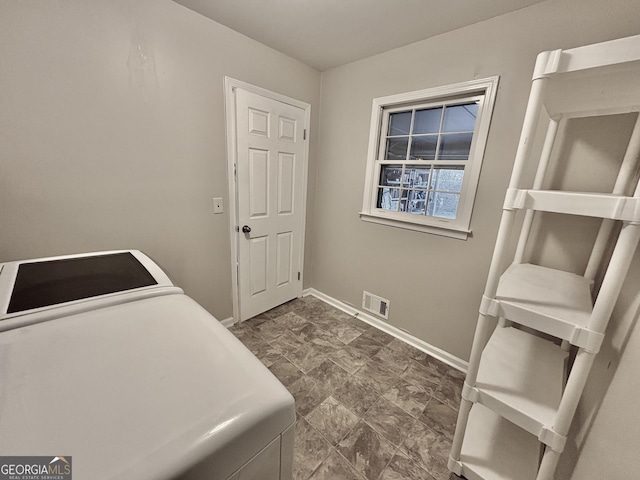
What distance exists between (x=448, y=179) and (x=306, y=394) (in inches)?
71.4

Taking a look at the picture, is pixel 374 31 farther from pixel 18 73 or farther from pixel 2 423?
pixel 2 423

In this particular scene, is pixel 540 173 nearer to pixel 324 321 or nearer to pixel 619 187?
pixel 619 187

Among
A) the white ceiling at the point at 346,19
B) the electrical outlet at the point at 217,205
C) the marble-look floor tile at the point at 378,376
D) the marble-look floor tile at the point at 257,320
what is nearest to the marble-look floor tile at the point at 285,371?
the marble-look floor tile at the point at 378,376

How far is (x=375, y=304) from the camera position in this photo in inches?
91.7

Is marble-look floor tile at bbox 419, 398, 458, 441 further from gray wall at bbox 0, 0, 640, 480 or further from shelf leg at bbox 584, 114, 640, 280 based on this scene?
shelf leg at bbox 584, 114, 640, 280

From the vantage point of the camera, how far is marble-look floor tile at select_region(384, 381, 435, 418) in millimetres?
1518

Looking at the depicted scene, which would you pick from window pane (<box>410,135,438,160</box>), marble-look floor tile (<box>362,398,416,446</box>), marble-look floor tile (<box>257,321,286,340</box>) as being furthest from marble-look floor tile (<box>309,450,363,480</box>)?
window pane (<box>410,135,438,160</box>)

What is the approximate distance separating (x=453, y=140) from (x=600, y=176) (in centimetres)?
82

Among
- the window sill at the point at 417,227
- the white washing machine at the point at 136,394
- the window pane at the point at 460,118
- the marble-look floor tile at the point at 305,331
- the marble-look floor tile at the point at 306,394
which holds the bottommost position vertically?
the marble-look floor tile at the point at 306,394

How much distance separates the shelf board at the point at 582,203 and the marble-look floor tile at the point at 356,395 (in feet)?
4.53

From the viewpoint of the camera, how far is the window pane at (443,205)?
1.84 metres

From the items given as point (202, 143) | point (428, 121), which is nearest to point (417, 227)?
point (428, 121)

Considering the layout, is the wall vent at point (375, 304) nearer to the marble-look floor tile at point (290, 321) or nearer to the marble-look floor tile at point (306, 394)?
the marble-look floor tile at point (290, 321)

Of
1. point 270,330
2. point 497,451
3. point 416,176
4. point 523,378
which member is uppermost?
point 416,176
